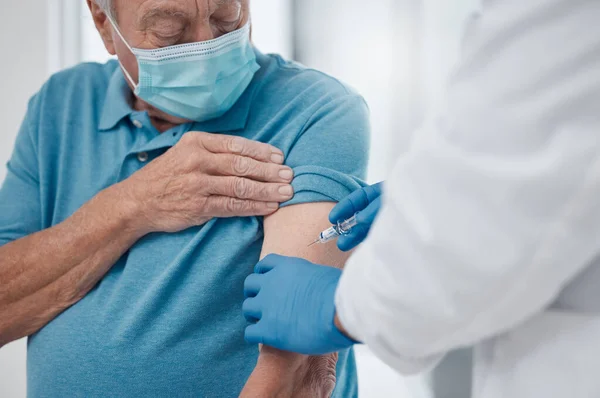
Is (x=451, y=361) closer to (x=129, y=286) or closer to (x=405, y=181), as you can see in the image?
(x=129, y=286)

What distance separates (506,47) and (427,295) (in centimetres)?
25

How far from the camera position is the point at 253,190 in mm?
1171

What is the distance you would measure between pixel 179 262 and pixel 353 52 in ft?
4.86

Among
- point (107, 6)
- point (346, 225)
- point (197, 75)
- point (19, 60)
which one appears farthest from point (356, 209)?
point (19, 60)

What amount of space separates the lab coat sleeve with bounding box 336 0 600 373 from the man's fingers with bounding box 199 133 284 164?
0.61 metres

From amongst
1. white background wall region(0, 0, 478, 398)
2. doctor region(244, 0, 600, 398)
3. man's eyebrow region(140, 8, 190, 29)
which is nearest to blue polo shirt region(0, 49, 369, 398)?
man's eyebrow region(140, 8, 190, 29)

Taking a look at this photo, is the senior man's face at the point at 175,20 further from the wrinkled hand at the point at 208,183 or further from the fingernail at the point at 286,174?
the fingernail at the point at 286,174

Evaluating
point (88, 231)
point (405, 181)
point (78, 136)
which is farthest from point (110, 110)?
point (405, 181)

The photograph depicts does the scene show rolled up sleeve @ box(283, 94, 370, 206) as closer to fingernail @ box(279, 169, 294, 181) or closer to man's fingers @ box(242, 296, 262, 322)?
fingernail @ box(279, 169, 294, 181)

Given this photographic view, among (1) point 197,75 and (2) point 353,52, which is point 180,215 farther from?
(2) point 353,52

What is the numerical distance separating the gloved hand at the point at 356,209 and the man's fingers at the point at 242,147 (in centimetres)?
21

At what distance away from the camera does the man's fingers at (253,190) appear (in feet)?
3.84

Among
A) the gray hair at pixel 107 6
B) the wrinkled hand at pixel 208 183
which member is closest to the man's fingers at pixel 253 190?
the wrinkled hand at pixel 208 183

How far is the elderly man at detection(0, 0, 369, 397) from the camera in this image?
1179mm
